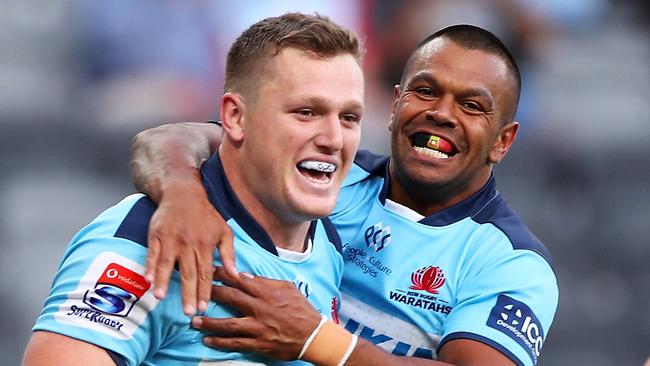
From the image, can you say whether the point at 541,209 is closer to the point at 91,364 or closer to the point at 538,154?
the point at 538,154

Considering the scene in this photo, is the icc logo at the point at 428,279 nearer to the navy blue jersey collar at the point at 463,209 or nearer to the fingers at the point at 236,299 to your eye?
the navy blue jersey collar at the point at 463,209

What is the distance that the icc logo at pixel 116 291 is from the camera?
264 centimetres

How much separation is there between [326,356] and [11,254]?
2.99 m

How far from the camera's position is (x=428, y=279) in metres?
3.60

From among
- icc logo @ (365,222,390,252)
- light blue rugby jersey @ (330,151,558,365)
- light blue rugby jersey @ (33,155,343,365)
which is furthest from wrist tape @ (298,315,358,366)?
icc logo @ (365,222,390,252)

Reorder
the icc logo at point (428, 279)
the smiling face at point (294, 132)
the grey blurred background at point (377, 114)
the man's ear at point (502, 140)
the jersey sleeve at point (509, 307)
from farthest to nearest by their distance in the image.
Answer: the grey blurred background at point (377, 114)
the man's ear at point (502, 140)
the icc logo at point (428, 279)
the jersey sleeve at point (509, 307)
the smiling face at point (294, 132)

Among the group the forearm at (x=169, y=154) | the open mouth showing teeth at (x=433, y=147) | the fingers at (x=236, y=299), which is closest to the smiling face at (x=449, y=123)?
the open mouth showing teeth at (x=433, y=147)

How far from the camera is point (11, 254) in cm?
556

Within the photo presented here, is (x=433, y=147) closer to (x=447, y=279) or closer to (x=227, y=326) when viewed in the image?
(x=447, y=279)

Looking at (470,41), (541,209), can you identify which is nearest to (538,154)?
(541,209)

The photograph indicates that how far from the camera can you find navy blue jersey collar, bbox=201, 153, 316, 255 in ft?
9.81

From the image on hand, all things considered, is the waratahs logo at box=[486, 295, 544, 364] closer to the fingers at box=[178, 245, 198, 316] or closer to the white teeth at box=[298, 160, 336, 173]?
the white teeth at box=[298, 160, 336, 173]

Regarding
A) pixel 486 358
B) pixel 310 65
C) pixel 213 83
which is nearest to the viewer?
pixel 310 65

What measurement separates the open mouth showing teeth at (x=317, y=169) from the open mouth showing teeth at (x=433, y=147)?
74 centimetres
